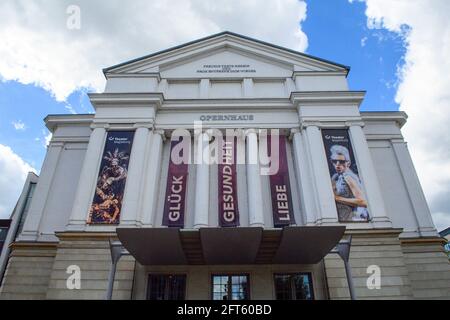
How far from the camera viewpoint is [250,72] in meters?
21.2

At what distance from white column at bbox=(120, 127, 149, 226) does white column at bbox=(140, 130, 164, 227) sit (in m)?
0.43

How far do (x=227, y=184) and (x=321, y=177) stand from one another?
5.06m

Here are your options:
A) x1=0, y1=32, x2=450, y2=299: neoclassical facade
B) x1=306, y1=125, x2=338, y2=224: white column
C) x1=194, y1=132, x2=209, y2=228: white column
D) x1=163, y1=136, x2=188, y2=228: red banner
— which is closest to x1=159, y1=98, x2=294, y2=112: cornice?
x1=0, y1=32, x2=450, y2=299: neoclassical facade

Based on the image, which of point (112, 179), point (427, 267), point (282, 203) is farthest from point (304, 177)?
point (112, 179)

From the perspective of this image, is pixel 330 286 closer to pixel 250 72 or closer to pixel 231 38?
pixel 250 72

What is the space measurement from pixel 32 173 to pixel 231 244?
30407 mm

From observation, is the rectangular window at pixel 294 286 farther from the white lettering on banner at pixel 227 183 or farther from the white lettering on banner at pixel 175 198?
the white lettering on banner at pixel 175 198

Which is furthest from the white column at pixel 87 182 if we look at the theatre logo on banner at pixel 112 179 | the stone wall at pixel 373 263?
the stone wall at pixel 373 263

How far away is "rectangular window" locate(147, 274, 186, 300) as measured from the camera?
46.3 feet

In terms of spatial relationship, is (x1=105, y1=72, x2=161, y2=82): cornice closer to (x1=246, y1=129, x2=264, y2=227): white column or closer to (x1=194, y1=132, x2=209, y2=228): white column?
(x1=194, y1=132, x2=209, y2=228): white column

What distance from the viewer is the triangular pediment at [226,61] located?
829 inches

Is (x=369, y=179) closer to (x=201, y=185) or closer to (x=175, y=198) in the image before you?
(x=201, y=185)

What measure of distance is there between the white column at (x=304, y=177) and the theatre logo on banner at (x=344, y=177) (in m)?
1.20
